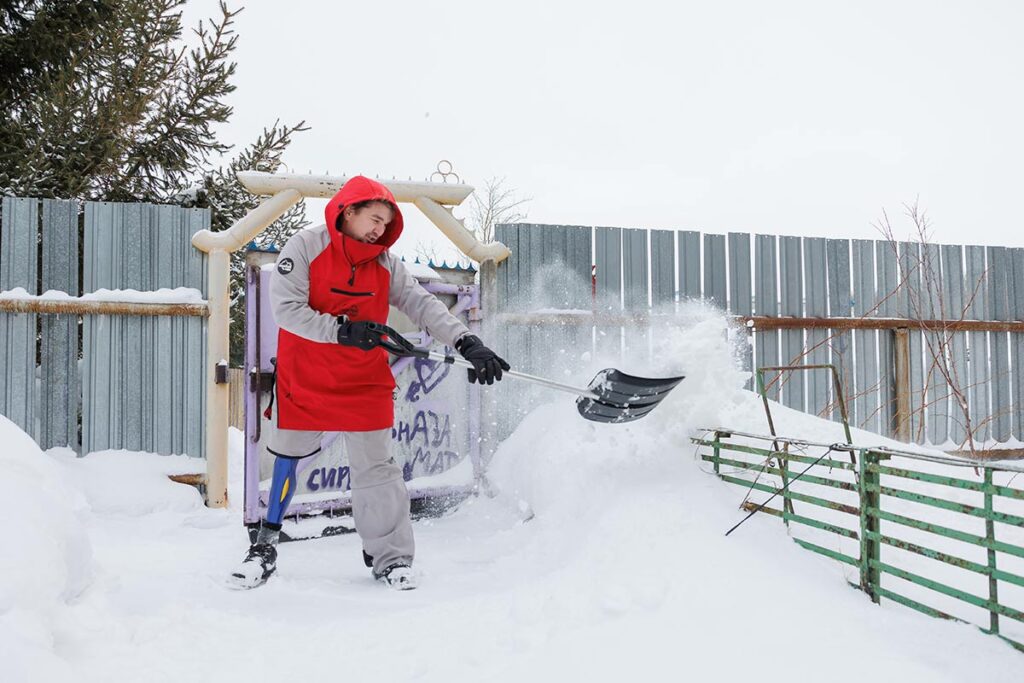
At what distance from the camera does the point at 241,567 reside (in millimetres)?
3340

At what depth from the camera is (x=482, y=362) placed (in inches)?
133

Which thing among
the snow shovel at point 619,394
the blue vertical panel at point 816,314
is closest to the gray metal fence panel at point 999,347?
the blue vertical panel at point 816,314

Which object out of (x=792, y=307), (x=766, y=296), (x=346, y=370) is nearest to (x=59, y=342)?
(x=346, y=370)

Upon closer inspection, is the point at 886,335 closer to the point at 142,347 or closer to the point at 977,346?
the point at 977,346

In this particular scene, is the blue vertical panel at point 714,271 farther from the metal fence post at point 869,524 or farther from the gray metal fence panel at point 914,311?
the metal fence post at point 869,524

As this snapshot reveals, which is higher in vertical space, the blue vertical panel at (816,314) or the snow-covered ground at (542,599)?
the blue vertical panel at (816,314)

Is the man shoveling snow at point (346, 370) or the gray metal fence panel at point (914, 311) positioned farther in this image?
the gray metal fence panel at point (914, 311)

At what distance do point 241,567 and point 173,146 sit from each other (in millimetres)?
7118

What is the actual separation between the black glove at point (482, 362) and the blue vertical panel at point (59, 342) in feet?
11.0

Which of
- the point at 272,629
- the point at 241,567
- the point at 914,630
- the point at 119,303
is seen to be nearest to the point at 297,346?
the point at 241,567

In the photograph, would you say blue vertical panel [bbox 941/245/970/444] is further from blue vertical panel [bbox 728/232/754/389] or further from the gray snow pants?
the gray snow pants

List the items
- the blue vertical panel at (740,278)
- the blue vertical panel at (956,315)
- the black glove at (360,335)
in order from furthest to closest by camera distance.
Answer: the blue vertical panel at (956,315) → the blue vertical panel at (740,278) → the black glove at (360,335)

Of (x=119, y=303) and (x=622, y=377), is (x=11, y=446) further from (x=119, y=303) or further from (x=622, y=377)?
(x=622, y=377)

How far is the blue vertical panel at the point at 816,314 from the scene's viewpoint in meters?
6.18
